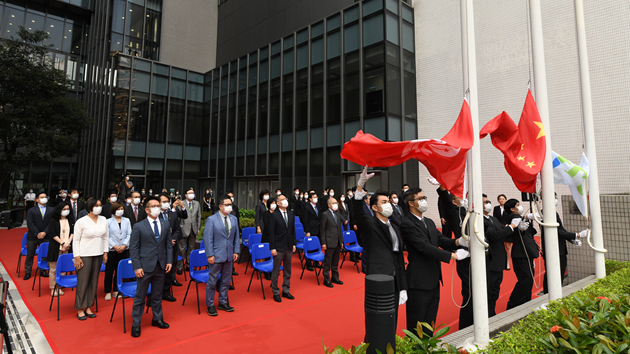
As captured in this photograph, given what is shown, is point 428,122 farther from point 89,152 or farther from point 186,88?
point 89,152

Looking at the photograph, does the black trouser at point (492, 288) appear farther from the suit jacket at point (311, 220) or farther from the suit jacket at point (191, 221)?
the suit jacket at point (191, 221)

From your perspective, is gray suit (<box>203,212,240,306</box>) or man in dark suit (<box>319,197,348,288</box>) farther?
man in dark suit (<box>319,197,348,288</box>)

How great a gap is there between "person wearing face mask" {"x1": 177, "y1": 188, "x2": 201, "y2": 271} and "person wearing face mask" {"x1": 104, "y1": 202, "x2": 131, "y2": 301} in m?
1.68

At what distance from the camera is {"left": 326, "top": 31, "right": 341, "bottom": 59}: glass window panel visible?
17375 mm

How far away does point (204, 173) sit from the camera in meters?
24.7

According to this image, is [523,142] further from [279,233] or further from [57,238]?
[57,238]

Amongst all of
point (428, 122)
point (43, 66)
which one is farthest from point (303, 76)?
point (43, 66)

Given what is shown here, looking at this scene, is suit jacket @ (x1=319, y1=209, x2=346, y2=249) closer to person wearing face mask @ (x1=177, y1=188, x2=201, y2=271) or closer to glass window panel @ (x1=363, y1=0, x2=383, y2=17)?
person wearing face mask @ (x1=177, y1=188, x2=201, y2=271)

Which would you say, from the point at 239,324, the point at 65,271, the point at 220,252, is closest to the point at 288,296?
the point at 239,324

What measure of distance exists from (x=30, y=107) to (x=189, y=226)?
16154mm

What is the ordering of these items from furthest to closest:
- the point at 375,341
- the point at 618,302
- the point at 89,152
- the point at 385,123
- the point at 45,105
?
the point at 89,152 < the point at 45,105 < the point at 385,123 < the point at 618,302 < the point at 375,341

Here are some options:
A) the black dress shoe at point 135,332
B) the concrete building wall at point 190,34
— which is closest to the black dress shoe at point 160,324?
the black dress shoe at point 135,332

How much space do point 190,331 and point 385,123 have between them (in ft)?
41.1

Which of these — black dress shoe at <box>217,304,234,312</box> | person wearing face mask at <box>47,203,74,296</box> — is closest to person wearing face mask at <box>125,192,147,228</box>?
person wearing face mask at <box>47,203,74,296</box>
